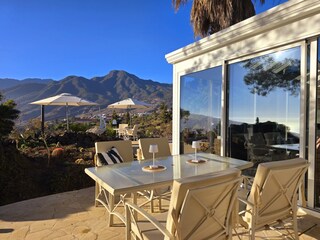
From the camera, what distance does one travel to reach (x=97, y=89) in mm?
45812

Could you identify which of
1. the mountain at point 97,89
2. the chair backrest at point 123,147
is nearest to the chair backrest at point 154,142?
the chair backrest at point 123,147

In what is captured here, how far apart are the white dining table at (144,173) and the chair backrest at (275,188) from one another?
71 centimetres

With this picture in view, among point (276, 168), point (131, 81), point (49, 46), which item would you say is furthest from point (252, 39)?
point (131, 81)

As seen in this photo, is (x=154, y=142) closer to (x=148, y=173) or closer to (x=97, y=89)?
(x=148, y=173)

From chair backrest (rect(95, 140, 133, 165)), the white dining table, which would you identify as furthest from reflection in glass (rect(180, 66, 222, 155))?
chair backrest (rect(95, 140, 133, 165))

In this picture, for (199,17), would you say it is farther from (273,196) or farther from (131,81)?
(131,81)

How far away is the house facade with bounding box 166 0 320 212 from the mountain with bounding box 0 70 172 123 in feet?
76.4

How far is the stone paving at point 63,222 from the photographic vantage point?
2883mm

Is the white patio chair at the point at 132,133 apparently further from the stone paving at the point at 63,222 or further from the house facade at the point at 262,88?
the stone paving at the point at 63,222

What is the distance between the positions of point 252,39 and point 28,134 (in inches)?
309

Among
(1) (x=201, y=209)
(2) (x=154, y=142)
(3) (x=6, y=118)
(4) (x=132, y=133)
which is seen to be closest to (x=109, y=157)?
(2) (x=154, y=142)

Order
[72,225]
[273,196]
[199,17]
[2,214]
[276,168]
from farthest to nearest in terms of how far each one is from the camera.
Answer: [199,17] → [2,214] → [72,225] → [273,196] → [276,168]

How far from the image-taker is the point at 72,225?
3.16m

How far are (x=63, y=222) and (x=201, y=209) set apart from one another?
228 centimetres
